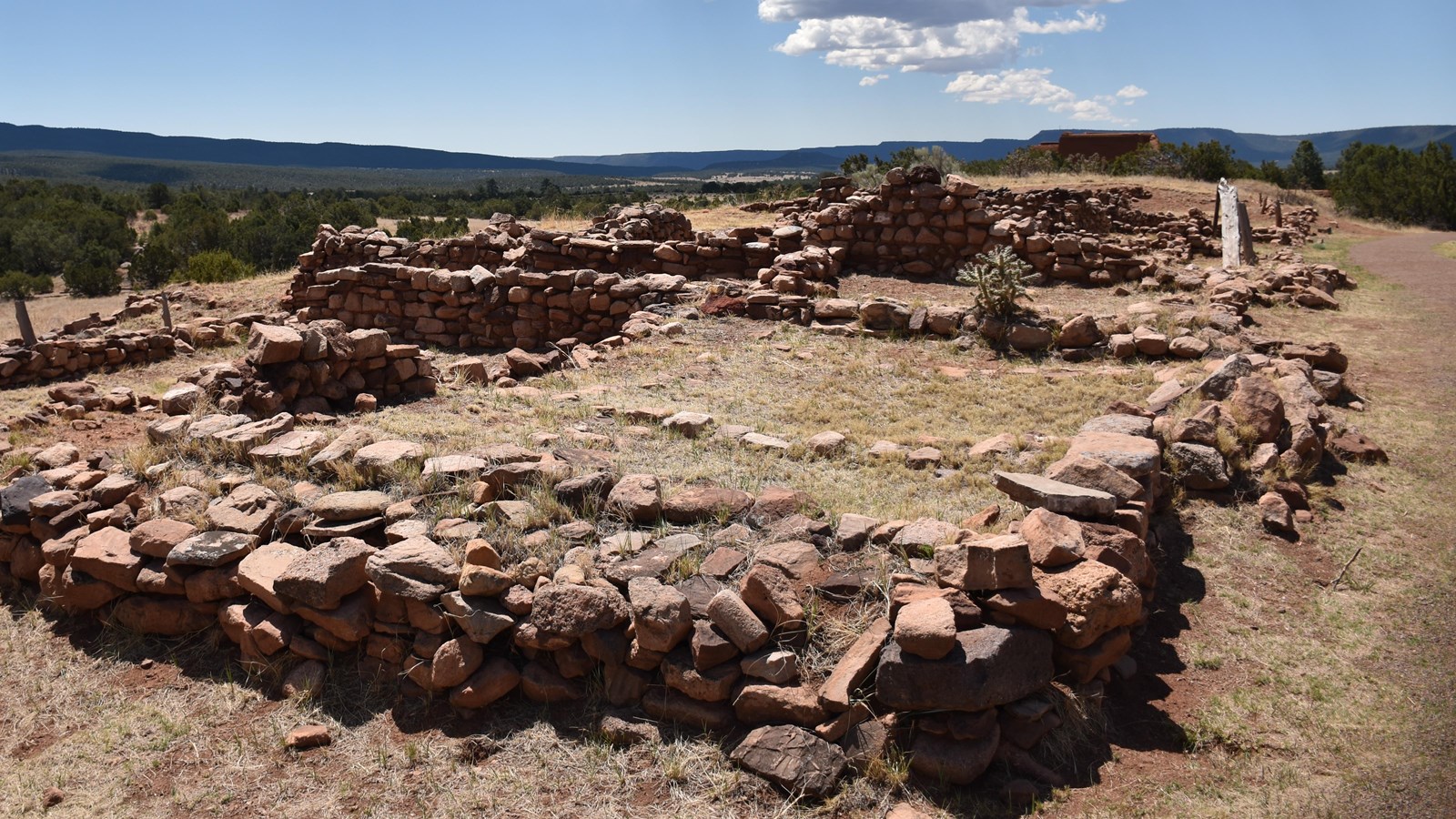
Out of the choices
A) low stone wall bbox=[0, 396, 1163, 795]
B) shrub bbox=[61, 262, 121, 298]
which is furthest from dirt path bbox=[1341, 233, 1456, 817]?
shrub bbox=[61, 262, 121, 298]

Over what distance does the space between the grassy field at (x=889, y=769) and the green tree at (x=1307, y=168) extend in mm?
54199

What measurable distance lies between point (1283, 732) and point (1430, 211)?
39323 millimetres

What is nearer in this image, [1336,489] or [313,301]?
[1336,489]

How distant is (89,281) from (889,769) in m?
36.5

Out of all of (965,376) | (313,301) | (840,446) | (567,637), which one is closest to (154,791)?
(567,637)

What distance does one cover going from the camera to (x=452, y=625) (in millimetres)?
4867

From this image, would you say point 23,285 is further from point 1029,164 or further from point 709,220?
point 1029,164

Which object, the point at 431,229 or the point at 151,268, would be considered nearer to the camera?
the point at 151,268

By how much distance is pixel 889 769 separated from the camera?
402cm

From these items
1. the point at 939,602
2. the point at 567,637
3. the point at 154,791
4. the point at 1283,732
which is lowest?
the point at 154,791

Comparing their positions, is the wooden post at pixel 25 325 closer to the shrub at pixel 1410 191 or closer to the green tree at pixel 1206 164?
the green tree at pixel 1206 164

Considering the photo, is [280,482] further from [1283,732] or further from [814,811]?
[1283,732]

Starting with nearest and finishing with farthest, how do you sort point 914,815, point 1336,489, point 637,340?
point 914,815, point 1336,489, point 637,340

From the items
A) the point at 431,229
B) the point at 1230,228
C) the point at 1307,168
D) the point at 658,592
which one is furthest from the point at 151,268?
the point at 1307,168
